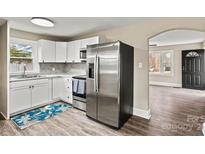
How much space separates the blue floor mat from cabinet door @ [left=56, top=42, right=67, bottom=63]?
1.54 metres

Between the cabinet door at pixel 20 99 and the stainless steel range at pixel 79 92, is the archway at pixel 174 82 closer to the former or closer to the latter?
the stainless steel range at pixel 79 92

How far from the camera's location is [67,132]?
7.34 feet

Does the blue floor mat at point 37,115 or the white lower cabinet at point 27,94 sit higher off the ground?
the white lower cabinet at point 27,94

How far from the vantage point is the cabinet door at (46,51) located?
380cm

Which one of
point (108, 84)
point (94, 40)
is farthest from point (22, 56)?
point (108, 84)

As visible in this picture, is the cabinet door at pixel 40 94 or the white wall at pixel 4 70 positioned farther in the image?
the cabinet door at pixel 40 94

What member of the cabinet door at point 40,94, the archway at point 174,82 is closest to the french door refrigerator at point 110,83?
the archway at point 174,82

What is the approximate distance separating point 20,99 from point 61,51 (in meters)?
1.92

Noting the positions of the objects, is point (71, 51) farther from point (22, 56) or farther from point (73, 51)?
point (22, 56)

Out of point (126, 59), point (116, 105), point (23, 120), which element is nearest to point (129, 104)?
point (116, 105)

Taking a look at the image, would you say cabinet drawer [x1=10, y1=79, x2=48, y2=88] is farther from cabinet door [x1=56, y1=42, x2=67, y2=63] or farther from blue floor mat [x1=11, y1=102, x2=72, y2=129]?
cabinet door [x1=56, y1=42, x2=67, y2=63]

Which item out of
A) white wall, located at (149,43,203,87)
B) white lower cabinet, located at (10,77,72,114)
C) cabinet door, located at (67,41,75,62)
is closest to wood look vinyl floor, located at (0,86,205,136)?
white lower cabinet, located at (10,77,72,114)

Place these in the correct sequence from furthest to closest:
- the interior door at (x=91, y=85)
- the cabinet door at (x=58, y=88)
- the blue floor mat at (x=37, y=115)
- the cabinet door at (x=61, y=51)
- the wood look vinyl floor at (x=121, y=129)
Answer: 1. the cabinet door at (x=61, y=51)
2. the cabinet door at (x=58, y=88)
3. the interior door at (x=91, y=85)
4. the blue floor mat at (x=37, y=115)
5. the wood look vinyl floor at (x=121, y=129)

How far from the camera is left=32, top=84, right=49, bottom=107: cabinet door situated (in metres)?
3.28
